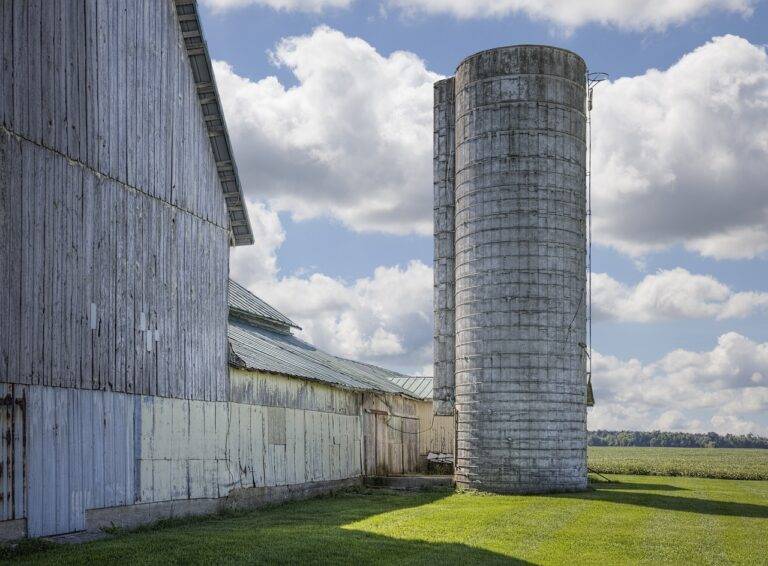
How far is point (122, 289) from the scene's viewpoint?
1950 cm

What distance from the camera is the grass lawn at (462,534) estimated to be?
51.3 ft

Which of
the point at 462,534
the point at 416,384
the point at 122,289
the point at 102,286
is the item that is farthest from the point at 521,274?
the point at 416,384

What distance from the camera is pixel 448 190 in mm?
34312

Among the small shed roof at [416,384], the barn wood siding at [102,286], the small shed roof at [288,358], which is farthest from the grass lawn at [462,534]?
the small shed roof at [416,384]

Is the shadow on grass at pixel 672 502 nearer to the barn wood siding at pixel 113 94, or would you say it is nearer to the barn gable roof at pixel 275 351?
the barn gable roof at pixel 275 351

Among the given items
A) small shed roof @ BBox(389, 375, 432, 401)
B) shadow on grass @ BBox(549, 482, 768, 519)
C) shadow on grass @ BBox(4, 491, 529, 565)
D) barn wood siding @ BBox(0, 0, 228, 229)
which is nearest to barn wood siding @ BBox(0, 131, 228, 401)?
barn wood siding @ BBox(0, 0, 228, 229)

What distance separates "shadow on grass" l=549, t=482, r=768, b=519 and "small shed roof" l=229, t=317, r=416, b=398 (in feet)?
26.9

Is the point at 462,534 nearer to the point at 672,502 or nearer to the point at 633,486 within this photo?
the point at 672,502

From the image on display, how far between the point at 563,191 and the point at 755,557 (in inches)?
642

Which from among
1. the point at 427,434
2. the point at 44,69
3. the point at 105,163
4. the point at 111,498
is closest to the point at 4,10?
the point at 44,69

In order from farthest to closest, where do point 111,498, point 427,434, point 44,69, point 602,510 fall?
point 427,434 < point 602,510 < point 111,498 < point 44,69

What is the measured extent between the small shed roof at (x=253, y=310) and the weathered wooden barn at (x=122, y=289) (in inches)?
274

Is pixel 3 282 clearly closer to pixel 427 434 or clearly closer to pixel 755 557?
pixel 755 557

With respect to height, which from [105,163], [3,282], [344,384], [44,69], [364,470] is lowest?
[364,470]
